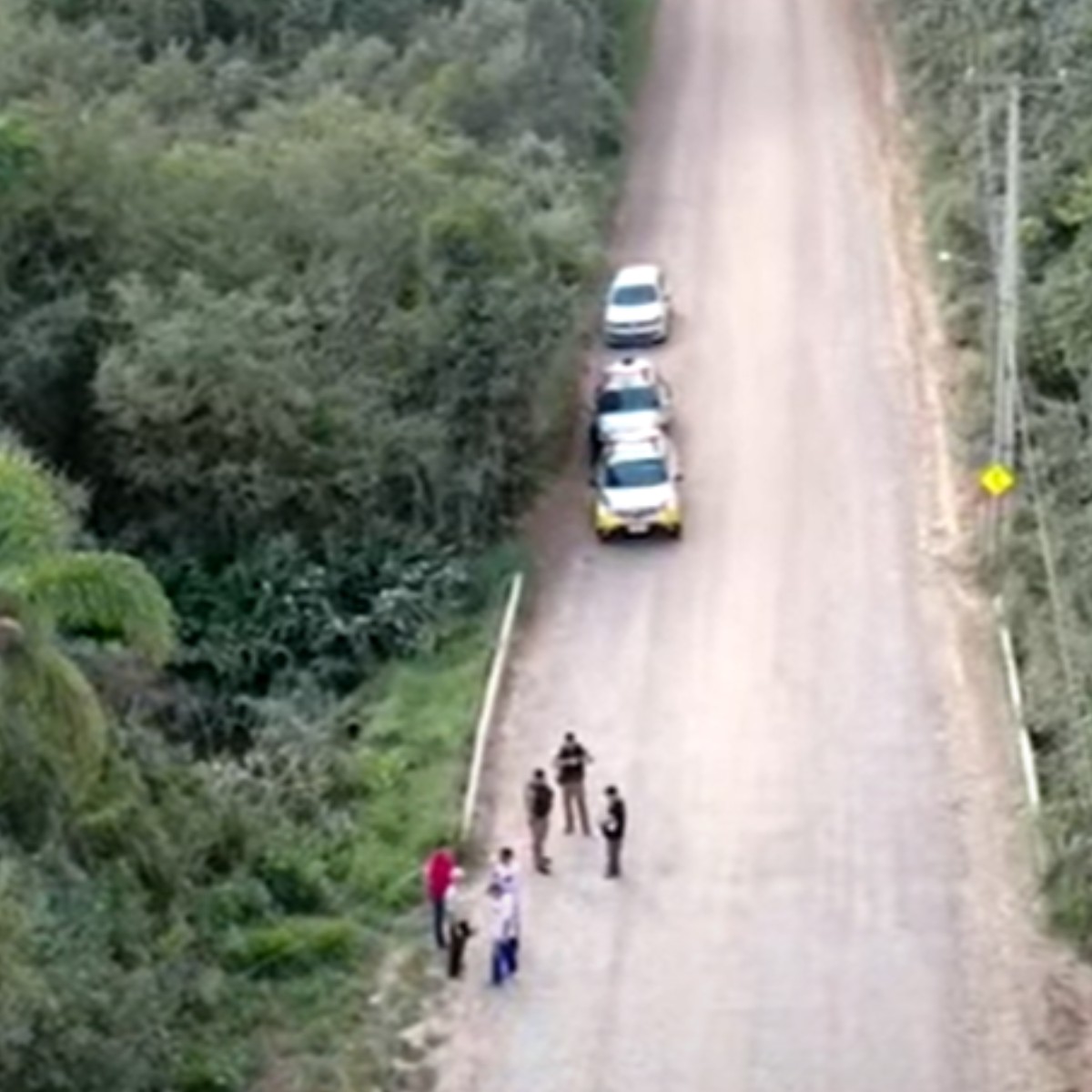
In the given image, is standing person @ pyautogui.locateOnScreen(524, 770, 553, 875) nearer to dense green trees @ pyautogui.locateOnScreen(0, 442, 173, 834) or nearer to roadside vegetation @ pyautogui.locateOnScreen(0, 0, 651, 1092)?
roadside vegetation @ pyautogui.locateOnScreen(0, 0, 651, 1092)

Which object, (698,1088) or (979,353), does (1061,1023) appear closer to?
(698,1088)

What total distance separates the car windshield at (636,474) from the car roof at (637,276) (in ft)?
29.4

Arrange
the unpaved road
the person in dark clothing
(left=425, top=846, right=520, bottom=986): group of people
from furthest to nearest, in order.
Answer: the person in dark clothing, (left=425, top=846, right=520, bottom=986): group of people, the unpaved road

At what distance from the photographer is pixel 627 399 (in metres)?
44.4

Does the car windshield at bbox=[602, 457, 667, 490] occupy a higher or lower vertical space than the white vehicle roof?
higher

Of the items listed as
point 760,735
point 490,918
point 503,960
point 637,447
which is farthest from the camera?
point 637,447

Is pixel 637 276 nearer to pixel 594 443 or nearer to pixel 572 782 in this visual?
pixel 594 443

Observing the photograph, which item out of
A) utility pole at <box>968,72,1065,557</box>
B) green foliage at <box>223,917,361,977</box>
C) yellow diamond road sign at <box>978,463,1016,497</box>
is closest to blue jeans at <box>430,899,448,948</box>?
green foliage at <box>223,917,361,977</box>

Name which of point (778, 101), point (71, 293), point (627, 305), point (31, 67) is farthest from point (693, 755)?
point (778, 101)

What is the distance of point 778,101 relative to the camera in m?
61.4

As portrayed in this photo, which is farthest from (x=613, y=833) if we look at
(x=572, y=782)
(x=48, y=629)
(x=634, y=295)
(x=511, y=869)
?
(x=634, y=295)

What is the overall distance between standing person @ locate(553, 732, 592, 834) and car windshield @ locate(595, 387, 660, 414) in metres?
12.4

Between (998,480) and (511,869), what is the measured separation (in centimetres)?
1111

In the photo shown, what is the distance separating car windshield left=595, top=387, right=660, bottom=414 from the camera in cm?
4419
